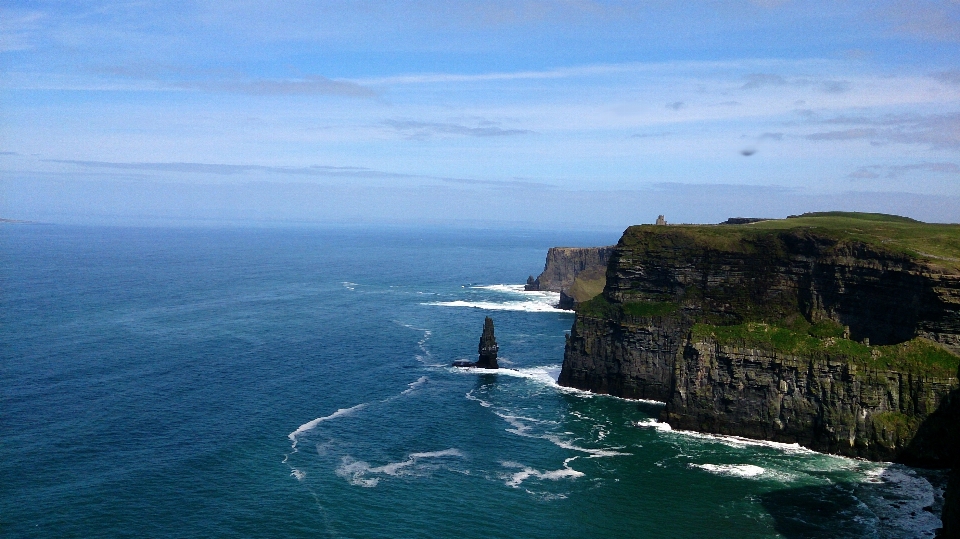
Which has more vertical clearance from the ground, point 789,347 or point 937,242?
point 937,242

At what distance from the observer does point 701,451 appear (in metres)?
92.3

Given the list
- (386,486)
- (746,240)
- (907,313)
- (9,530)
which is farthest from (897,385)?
(9,530)

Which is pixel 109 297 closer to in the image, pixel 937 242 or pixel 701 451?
pixel 701 451

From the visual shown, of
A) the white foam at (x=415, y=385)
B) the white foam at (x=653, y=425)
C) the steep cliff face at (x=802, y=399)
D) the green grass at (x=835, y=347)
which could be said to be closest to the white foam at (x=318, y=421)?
the white foam at (x=415, y=385)

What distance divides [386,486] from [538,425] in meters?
29.0

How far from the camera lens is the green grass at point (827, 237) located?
324 feet

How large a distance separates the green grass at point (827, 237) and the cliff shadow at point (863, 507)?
2825 cm

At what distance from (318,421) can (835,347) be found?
67790mm

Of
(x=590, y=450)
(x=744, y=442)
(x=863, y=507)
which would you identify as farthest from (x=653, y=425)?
(x=863, y=507)

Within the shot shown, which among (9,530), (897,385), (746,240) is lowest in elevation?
(9,530)

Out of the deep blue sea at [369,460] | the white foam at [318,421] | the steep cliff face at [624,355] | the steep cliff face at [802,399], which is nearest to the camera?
the deep blue sea at [369,460]

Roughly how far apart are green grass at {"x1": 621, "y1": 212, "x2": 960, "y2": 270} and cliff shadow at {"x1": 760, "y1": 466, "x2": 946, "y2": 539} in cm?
2825

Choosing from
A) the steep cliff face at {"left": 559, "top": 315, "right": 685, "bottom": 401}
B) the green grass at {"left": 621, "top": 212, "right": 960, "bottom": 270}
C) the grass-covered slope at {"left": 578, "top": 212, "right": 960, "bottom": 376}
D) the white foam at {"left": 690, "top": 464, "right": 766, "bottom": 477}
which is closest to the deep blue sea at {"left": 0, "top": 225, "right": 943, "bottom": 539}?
the white foam at {"left": 690, "top": 464, "right": 766, "bottom": 477}

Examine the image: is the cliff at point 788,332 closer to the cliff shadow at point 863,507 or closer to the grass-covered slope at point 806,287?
the grass-covered slope at point 806,287
